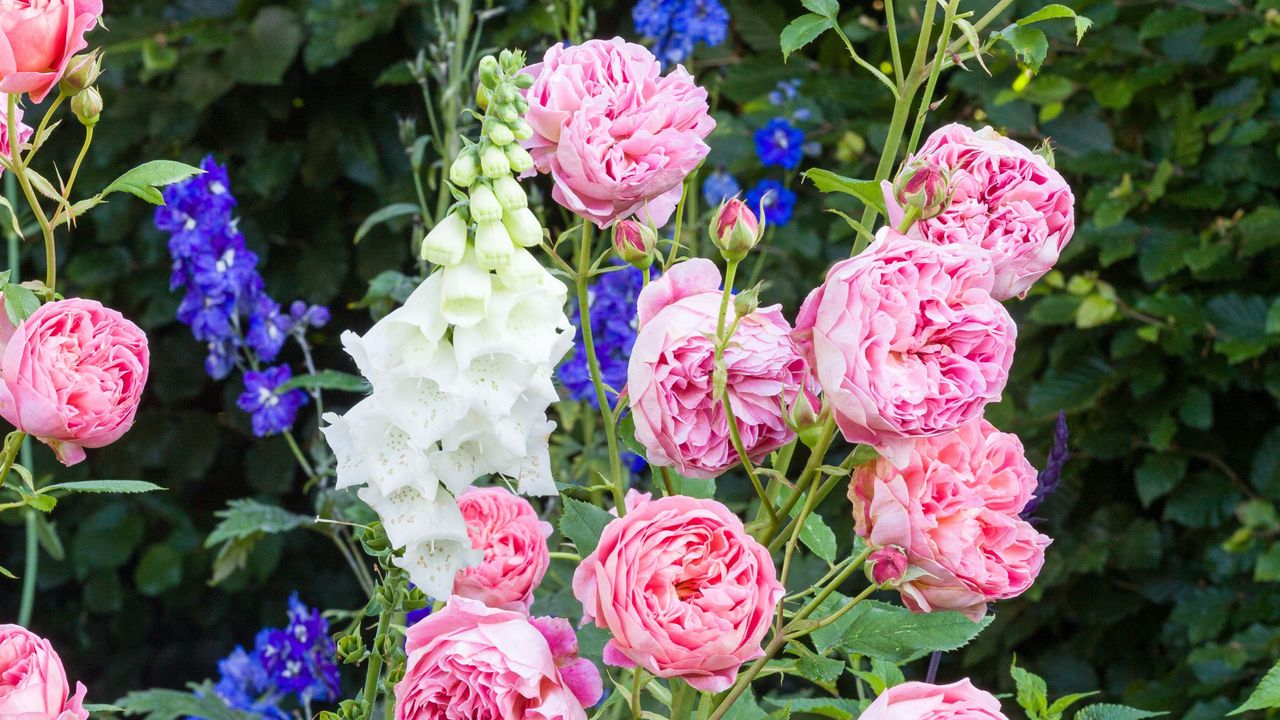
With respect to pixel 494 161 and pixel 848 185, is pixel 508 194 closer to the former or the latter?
pixel 494 161

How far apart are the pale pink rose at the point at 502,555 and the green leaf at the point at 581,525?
44 mm

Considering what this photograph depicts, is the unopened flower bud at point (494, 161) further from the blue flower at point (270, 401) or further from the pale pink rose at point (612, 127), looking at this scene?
the blue flower at point (270, 401)

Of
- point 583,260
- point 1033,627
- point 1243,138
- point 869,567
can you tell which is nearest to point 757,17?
point 1243,138

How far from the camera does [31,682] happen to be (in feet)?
1.88

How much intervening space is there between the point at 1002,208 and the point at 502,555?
0.31 meters

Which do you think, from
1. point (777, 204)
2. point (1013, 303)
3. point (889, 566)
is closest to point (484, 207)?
point (889, 566)

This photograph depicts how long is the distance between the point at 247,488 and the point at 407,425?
1.73 meters

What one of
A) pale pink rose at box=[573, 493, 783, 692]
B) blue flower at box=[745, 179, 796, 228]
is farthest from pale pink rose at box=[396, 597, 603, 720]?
blue flower at box=[745, 179, 796, 228]

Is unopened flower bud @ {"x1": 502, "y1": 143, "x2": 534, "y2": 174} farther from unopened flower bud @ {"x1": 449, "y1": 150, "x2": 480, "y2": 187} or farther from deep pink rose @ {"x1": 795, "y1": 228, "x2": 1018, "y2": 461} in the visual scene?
deep pink rose @ {"x1": 795, "y1": 228, "x2": 1018, "y2": 461}

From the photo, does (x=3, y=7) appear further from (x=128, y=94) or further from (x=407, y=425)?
(x=128, y=94)

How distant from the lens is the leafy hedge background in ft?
5.01

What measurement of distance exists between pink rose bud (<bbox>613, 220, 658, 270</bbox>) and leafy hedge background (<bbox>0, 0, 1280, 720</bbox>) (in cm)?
65

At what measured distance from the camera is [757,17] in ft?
5.91

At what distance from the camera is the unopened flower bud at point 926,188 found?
1.79 ft
